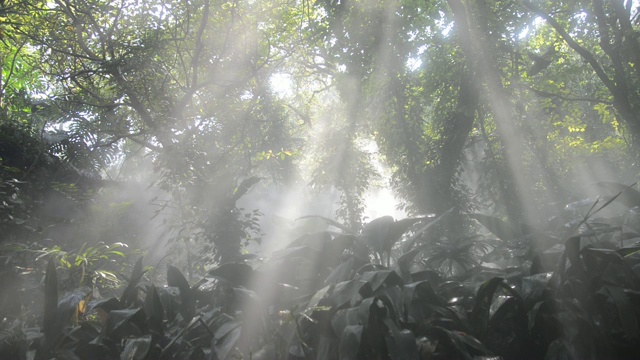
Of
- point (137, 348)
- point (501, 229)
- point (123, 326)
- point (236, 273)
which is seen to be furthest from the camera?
point (501, 229)

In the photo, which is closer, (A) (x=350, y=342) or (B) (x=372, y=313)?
(A) (x=350, y=342)

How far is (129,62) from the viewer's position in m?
6.67

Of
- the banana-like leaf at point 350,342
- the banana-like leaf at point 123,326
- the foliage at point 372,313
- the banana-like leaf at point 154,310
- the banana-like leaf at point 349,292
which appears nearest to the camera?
the banana-like leaf at point 350,342

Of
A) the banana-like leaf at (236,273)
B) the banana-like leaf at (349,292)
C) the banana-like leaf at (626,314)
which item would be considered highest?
the banana-like leaf at (236,273)

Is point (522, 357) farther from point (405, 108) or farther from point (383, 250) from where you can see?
point (405, 108)

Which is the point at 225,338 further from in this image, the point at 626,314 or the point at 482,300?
the point at 626,314

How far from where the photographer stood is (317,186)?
607 inches

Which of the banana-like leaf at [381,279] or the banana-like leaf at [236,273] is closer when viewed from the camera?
the banana-like leaf at [381,279]

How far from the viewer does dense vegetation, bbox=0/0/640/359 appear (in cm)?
209

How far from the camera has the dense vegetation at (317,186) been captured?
2.09 m

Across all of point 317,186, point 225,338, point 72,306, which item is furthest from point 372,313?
point 317,186

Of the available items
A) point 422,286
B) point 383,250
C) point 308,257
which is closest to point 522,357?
point 422,286

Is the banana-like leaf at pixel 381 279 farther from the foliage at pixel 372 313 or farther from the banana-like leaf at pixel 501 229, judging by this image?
the banana-like leaf at pixel 501 229

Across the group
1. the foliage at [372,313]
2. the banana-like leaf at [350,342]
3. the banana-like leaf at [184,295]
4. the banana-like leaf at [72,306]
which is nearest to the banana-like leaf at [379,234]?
the foliage at [372,313]
